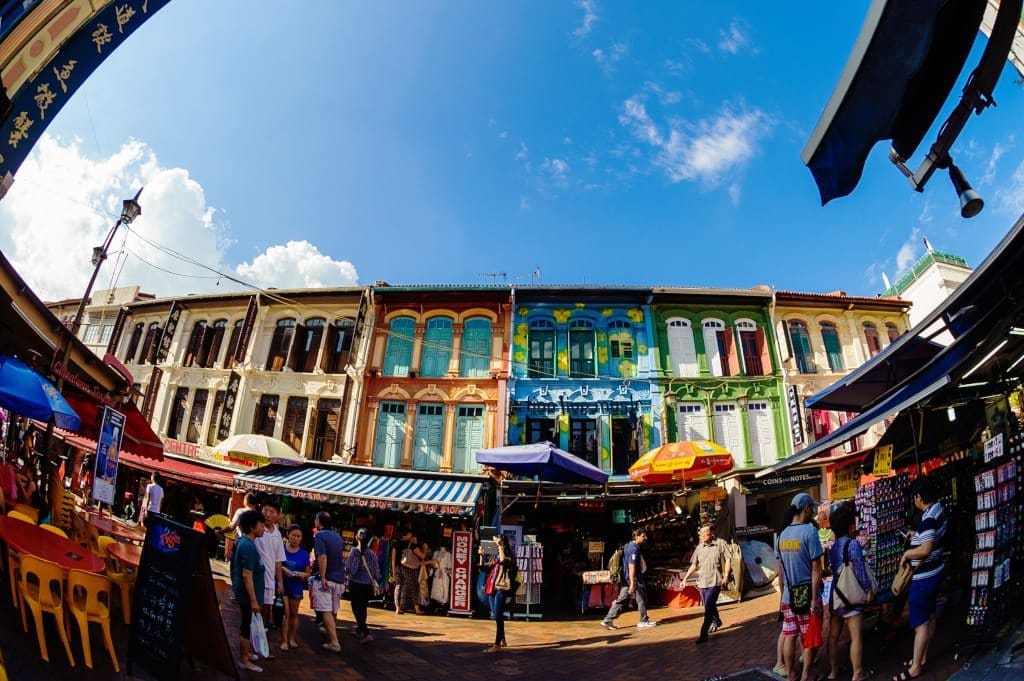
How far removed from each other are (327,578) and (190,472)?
13.0 meters

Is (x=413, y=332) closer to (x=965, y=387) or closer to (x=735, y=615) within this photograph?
(x=735, y=615)

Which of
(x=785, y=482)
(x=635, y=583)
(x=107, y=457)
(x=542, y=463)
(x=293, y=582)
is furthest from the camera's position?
(x=785, y=482)

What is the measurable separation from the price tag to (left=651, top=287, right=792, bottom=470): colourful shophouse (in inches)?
400

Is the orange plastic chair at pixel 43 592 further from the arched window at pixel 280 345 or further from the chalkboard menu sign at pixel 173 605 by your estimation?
the arched window at pixel 280 345

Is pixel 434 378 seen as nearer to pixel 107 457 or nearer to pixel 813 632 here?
pixel 107 457

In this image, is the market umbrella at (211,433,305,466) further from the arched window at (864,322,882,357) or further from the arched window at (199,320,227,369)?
the arched window at (864,322,882,357)

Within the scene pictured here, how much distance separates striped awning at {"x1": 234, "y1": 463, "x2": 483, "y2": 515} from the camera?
39.3ft

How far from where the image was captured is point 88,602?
448 cm

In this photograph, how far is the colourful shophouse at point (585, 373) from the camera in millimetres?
15859

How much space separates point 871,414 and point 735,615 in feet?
19.7

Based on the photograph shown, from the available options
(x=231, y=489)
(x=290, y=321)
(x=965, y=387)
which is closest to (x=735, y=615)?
(x=965, y=387)

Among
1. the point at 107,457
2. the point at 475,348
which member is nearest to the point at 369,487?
the point at 475,348

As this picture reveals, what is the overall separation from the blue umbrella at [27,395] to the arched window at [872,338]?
21.3 m

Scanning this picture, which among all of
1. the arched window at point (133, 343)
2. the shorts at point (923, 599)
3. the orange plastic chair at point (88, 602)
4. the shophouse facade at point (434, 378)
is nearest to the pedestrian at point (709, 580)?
the shorts at point (923, 599)
